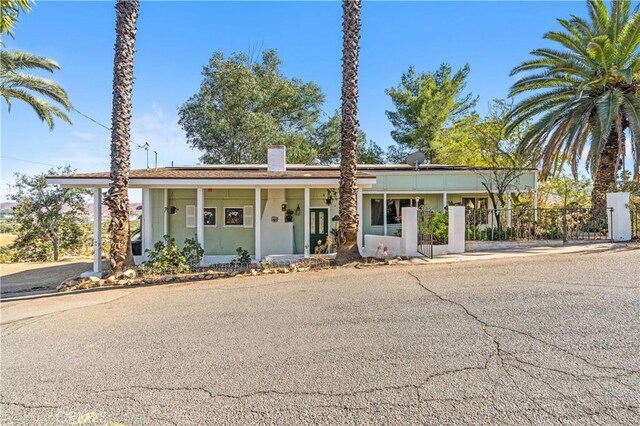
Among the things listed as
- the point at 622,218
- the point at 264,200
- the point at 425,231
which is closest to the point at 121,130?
the point at 264,200

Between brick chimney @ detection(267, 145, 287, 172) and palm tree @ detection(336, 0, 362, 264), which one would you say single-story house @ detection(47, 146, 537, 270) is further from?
palm tree @ detection(336, 0, 362, 264)

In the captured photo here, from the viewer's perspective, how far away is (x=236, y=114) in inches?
1001

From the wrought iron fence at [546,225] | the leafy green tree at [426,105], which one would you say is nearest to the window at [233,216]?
the wrought iron fence at [546,225]

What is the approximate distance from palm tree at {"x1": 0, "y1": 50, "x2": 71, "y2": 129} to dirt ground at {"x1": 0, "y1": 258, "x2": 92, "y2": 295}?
600cm

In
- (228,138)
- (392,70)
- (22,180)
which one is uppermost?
(392,70)

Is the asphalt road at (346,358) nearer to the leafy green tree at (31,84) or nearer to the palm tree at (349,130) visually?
the palm tree at (349,130)

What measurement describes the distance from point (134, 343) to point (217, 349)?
131 centimetres

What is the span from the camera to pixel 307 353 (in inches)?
159

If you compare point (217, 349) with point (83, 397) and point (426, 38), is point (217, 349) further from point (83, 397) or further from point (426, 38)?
point (426, 38)

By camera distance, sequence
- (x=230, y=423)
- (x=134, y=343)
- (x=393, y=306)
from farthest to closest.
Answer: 1. (x=393, y=306)
2. (x=134, y=343)
3. (x=230, y=423)

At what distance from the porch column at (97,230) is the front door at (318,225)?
8464 millimetres

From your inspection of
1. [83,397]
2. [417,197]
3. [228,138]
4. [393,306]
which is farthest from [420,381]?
[228,138]

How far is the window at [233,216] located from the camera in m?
14.8

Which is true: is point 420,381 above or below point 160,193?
below
